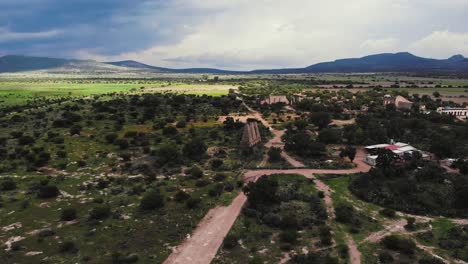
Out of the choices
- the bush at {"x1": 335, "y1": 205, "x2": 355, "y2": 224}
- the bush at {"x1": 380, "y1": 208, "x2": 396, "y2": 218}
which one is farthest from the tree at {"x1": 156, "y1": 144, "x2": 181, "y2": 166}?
the bush at {"x1": 380, "y1": 208, "x2": 396, "y2": 218}

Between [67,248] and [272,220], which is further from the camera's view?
[272,220]

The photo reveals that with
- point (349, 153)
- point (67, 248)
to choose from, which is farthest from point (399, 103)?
point (67, 248)

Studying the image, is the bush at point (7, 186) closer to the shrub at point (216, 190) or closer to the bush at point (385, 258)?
the shrub at point (216, 190)

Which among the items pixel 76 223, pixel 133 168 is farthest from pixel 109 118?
pixel 76 223

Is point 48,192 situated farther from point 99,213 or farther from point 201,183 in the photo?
point 201,183

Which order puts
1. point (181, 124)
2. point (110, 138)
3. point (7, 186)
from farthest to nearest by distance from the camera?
point (181, 124), point (110, 138), point (7, 186)

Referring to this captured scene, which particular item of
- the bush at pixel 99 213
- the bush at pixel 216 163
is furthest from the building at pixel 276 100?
the bush at pixel 99 213

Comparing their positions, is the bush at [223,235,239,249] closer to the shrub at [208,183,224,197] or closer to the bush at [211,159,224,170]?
the shrub at [208,183,224,197]
